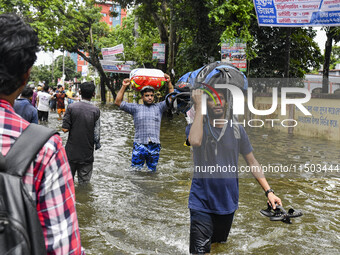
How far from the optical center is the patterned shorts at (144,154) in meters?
6.88

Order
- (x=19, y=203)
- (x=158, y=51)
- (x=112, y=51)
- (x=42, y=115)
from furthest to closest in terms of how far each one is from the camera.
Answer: (x=112, y=51) → (x=158, y=51) → (x=42, y=115) → (x=19, y=203)

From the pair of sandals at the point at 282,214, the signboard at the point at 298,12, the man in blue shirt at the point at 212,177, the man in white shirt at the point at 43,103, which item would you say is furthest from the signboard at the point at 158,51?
the pair of sandals at the point at 282,214

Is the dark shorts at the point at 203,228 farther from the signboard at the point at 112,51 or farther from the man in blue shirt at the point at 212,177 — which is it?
the signboard at the point at 112,51

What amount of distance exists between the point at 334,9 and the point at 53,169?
10621 mm

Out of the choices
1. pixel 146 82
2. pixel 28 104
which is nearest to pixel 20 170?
pixel 28 104

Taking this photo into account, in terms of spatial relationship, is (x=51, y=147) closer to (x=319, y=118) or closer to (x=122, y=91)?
(x=122, y=91)

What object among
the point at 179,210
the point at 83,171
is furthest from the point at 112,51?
the point at 179,210

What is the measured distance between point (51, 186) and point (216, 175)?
6.29 feet

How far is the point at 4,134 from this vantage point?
4.26 ft

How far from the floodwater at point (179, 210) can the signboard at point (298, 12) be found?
3.61 m

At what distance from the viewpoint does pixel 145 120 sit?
6734mm

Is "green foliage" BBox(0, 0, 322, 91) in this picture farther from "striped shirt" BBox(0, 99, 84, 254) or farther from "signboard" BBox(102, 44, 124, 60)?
"striped shirt" BBox(0, 99, 84, 254)

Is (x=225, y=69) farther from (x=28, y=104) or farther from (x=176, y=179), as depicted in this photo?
(x=176, y=179)

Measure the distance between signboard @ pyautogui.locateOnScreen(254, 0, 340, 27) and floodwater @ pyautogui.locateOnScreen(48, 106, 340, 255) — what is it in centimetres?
361
